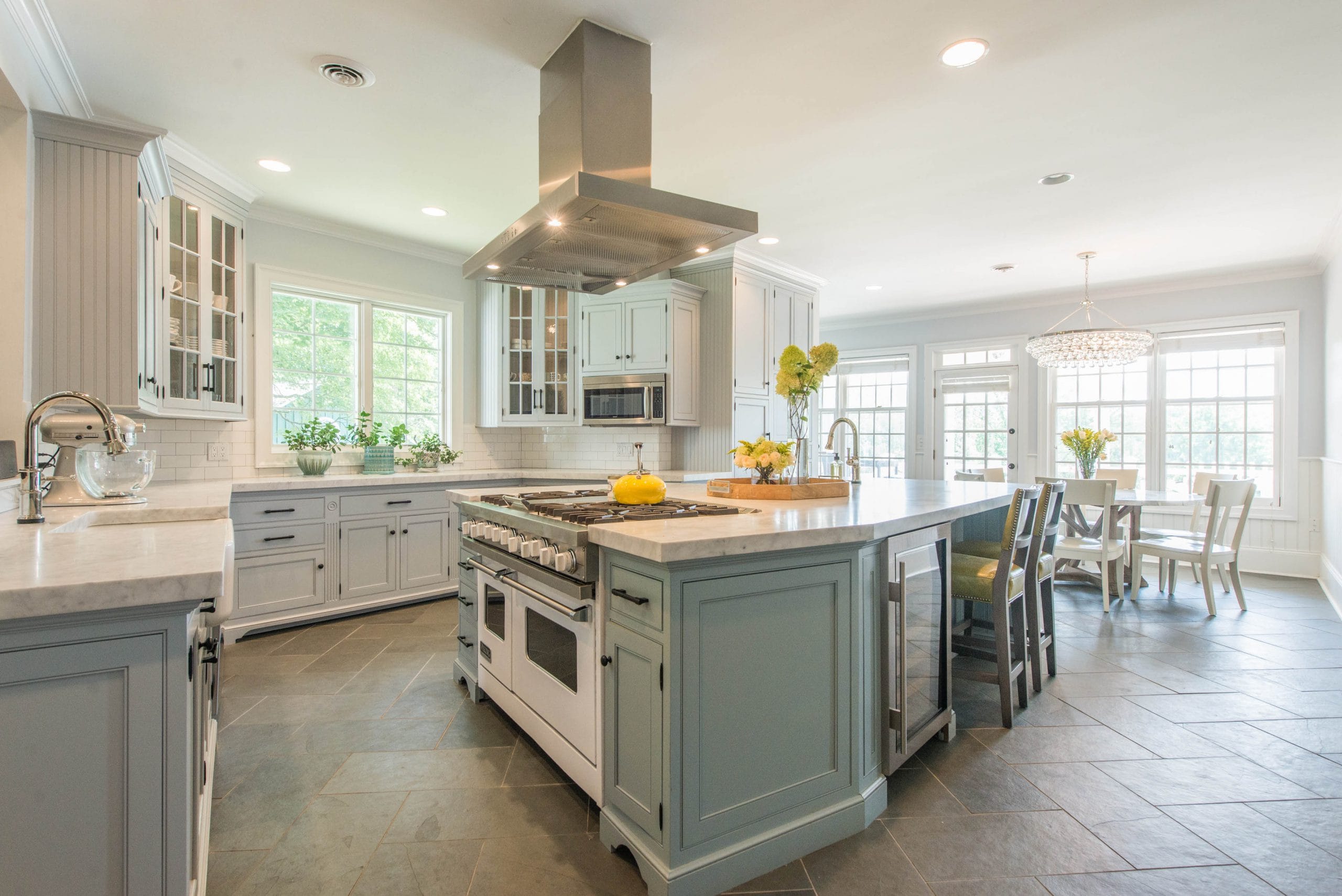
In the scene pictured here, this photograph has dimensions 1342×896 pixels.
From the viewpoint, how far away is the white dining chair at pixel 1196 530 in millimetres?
4887

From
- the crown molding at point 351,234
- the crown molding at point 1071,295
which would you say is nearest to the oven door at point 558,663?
the crown molding at point 351,234

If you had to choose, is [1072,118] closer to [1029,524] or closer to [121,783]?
[1029,524]

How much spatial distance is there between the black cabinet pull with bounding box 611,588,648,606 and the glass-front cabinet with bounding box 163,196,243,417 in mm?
2969

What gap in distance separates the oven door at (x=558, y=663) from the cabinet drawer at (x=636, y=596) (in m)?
0.15

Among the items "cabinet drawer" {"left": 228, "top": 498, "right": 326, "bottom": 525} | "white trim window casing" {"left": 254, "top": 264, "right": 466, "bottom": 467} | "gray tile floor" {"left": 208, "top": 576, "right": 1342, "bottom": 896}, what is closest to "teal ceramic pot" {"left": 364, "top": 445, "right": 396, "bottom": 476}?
"white trim window casing" {"left": 254, "top": 264, "right": 466, "bottom": 467}

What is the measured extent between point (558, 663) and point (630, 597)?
1.86 ft

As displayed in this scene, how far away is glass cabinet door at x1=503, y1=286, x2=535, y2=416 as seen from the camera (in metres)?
5.26

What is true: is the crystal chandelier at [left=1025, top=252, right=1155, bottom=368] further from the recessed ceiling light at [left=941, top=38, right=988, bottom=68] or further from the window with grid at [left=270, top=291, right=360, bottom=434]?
the window with grid at [left=270, top=291, right=360, bottom=434]

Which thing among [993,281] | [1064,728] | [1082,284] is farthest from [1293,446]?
[1064,728]

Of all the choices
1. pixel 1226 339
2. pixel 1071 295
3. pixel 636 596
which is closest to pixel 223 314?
pixel 636 596

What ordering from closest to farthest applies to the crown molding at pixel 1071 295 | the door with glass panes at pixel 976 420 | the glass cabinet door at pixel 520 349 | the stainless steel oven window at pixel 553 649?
the stainless steel oven window at pixel 553 649 < the glass cabinet door at pixel 520 349 < the crown molding at pixel 1071 295 < the door with glass panes at pixel 976 420

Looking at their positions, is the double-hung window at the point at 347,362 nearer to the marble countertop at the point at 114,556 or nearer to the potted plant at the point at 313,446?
the potted plant at the point at 313,446

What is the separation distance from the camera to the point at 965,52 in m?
2.53

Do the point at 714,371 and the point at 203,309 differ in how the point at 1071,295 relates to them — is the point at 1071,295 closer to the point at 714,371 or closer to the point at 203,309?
the point at 714,371
